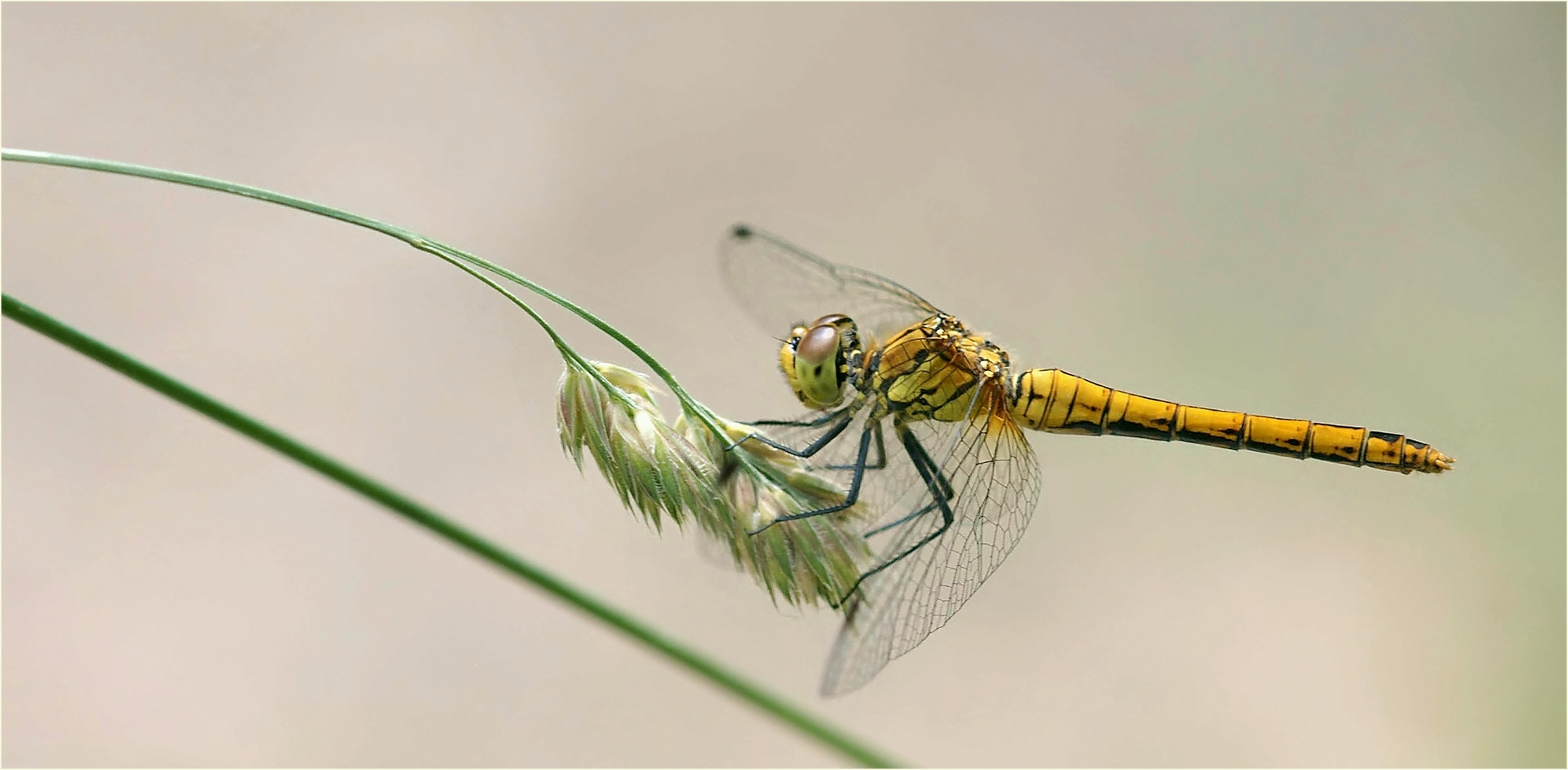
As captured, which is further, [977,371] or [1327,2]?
[1327,2]

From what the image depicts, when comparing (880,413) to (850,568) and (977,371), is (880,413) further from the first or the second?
(850,568)

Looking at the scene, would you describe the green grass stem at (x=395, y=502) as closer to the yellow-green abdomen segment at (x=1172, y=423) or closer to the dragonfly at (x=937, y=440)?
the dragonfly at (x=937, y=440)

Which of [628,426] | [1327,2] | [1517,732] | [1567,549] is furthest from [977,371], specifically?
[1327,2]

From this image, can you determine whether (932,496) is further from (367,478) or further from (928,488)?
(367,478)

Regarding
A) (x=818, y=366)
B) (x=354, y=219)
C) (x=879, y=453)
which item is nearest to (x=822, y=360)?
(x=818, y=366)

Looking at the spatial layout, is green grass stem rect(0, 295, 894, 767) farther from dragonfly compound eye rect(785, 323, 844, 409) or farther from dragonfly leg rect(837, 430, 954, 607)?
dragonfly compound eye rect(785, 323, 844, 409)

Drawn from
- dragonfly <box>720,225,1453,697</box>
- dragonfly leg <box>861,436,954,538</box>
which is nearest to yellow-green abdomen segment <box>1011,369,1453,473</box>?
dragonfly <box>720,225,1453,697</box>
